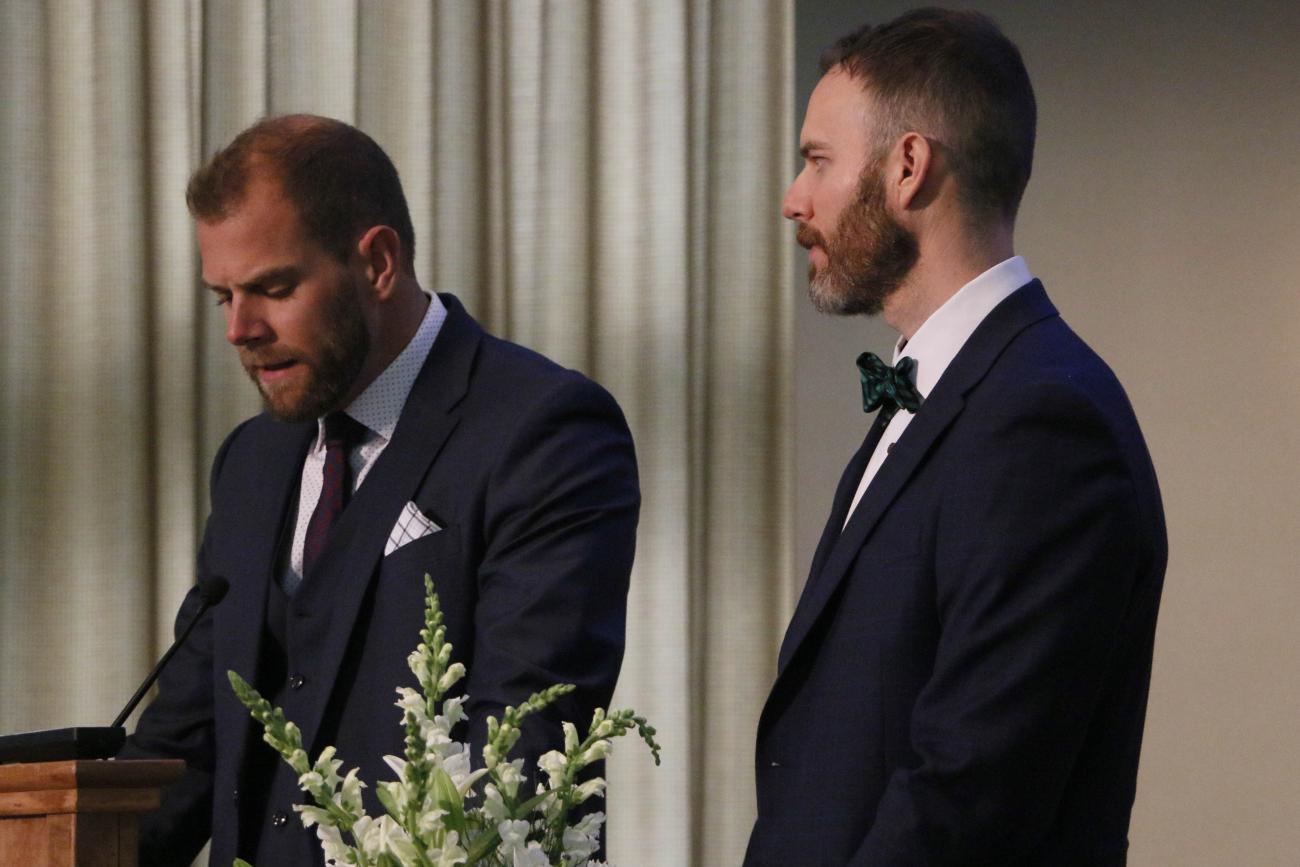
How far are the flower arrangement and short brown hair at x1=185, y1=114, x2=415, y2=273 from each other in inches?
49.3

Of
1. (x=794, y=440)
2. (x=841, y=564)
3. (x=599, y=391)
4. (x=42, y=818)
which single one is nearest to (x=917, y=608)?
(x=841, y=564)

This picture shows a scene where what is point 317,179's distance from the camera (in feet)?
7.48

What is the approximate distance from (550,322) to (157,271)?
0.81 meters

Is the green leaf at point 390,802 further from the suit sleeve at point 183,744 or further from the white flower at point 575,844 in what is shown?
the suit sleeve at point 183,744

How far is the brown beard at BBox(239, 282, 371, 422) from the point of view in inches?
87.4

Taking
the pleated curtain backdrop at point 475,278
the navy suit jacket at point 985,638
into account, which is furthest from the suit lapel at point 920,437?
the pleated curtain backdrop at point 475,278

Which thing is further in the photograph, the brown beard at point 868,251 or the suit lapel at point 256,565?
the suit lapel at point 256,565

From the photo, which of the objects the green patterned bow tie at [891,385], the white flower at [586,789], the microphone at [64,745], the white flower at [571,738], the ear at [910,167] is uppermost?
the ear at [910,167]

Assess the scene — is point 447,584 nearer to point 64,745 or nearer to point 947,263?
point 64,745

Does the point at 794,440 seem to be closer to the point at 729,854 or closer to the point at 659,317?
the point at 659,317

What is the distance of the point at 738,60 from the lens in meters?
3.57

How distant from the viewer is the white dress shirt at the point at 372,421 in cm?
227

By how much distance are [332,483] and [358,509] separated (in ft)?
0.36

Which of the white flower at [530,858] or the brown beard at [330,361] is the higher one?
the brown beard at [330,361]
